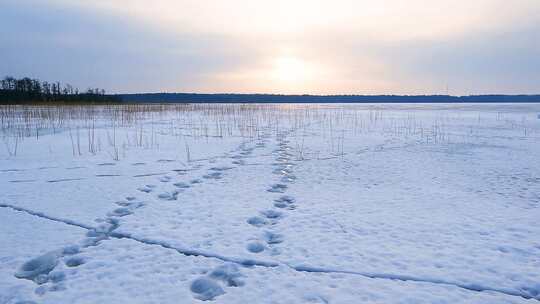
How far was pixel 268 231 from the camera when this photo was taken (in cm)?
330

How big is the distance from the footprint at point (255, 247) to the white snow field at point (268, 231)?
2cm

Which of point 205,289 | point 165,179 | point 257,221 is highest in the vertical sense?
point 165,179

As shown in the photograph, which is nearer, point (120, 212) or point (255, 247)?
point (255, 247)

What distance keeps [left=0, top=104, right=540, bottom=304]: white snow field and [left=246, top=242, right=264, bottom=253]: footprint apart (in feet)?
0.07

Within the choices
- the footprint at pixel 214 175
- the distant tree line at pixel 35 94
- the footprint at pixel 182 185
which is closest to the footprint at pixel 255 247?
the footprint at pixel 182 185

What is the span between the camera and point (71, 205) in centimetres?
Result: 396

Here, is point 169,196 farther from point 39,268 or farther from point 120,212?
→ point 39,268

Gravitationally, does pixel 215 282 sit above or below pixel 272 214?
below

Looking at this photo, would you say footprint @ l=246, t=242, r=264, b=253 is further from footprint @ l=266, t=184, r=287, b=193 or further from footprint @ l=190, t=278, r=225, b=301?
footprint @ l=266, t=184, r=287, b=193

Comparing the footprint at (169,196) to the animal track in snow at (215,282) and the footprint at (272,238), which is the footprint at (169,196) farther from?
the animal track in snow at (215,282)

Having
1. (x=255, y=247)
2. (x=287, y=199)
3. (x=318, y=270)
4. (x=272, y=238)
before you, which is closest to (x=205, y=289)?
(x=255, y=247)

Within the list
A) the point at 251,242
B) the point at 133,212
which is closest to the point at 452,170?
the point at 251,242

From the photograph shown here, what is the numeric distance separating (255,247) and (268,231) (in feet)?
1.14

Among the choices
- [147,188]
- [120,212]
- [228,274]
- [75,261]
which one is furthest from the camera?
[147,188]
